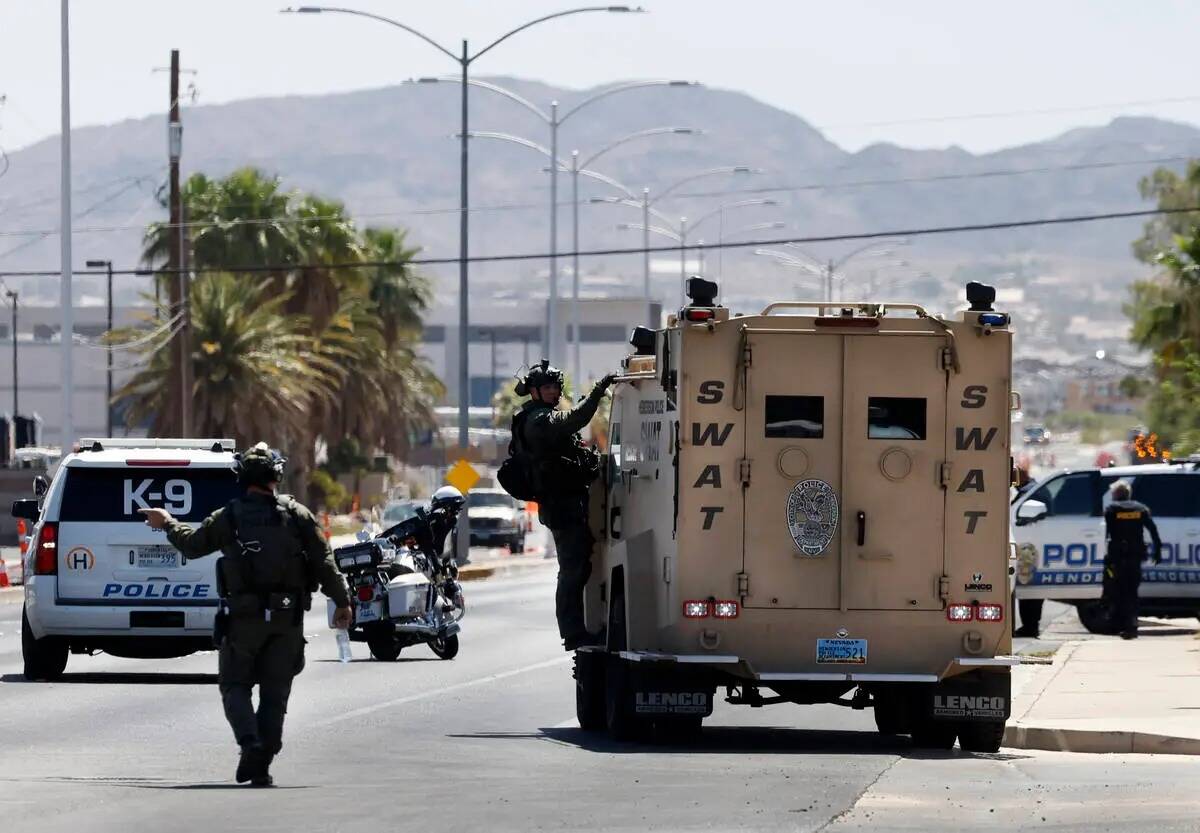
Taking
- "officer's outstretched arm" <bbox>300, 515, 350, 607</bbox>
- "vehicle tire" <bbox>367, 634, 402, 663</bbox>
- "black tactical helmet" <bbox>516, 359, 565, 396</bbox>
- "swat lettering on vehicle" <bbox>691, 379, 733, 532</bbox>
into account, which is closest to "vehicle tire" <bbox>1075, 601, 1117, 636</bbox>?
"vehicle tire" <bbox>367, 634, 402, 663</bbox>

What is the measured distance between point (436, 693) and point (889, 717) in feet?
14.4

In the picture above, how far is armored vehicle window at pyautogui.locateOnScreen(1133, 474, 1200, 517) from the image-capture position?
30.1 metres

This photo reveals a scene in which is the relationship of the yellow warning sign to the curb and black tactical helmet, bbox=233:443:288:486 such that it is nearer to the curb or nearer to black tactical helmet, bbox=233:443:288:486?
the curb

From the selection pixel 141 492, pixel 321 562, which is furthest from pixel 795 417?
pixel 141 492

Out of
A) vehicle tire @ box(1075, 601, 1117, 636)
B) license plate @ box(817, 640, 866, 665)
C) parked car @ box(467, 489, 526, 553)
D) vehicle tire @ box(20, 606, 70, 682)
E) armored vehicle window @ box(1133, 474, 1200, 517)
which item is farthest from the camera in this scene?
parked car @ box(467, 489, 526, 553)

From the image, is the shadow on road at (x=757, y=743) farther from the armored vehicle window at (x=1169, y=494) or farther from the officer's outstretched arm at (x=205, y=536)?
the armored vehicle window at (x=1169, y=494)

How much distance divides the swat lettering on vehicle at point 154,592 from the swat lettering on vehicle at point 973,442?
7.72 metres

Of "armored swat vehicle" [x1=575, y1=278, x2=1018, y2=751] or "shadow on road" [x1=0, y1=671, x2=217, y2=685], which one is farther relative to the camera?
"shadow on road" [x1=0, y1=671, x2=217, y2=685]

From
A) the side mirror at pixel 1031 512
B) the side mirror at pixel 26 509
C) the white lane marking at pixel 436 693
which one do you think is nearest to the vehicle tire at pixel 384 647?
the white lane marking at pixel 436 693

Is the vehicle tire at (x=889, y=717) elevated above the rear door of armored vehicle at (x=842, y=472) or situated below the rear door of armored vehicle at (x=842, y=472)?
below

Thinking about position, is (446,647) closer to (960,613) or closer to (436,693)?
(436,693)

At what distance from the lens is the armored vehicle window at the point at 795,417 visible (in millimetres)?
15664

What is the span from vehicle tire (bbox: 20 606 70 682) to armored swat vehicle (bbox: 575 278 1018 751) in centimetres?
742

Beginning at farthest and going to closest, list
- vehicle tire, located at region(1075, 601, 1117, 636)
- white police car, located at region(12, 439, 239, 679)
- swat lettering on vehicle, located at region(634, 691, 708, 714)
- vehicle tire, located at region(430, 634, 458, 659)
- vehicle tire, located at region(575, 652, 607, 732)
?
vehicle tire, located at region(1075, 601, 1117, 636) < vehicle tire, located at region(430, 634, 458, 659) < white police car, located at region(12, 439, 239, 679) < vehicle tire, located at region(575, 652, 607, 732) < swat lettering on vehicle, located at region(634, 691, 708, 714)
